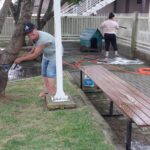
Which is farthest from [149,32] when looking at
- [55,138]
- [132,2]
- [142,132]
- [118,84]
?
[132,2]

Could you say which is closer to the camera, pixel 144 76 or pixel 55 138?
pixel 55 138

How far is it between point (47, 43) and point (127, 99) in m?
1.90

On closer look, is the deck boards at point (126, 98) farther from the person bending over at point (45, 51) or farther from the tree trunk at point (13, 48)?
the tree trunk at point (13, 48)

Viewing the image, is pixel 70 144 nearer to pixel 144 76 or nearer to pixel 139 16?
pixel 144 76

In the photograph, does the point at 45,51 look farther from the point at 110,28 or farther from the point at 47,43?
the point at 110,28

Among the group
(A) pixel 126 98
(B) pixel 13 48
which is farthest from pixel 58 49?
(B) pixel 13 48

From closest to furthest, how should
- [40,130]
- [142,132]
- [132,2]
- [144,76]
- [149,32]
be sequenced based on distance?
[40,130] < [142,132] < [144,76] < [149,32] < [132,2]

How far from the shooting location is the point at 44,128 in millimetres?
5406

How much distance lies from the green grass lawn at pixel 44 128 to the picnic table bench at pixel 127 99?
404 mm

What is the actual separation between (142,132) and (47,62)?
2.18 m

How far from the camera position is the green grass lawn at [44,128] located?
472 cm

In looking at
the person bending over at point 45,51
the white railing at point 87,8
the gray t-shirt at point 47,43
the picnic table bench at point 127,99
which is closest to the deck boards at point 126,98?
the picnic table bench at point 127,99

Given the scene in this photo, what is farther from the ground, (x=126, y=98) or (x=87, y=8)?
(x=87, y=8)

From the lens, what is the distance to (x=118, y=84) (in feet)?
21.9
